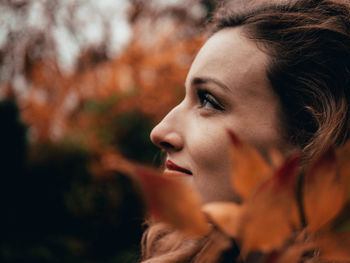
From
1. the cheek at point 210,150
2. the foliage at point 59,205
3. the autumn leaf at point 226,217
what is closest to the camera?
the autumn leaf at point 226,217

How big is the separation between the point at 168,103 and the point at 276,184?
5.54 metres

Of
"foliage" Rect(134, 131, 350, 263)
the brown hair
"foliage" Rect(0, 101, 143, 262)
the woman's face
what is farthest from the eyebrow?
"foliage" Rect(0, 101, 143, 262)

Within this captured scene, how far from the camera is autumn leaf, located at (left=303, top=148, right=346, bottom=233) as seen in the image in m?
0.24

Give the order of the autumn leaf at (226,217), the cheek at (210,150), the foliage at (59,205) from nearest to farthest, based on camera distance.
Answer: the autumn leaf at (226,217) → the cheek at (210,150) → the foliage at (59,205)

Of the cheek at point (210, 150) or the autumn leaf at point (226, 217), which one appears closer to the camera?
the autumn leaf at point (226, 217)

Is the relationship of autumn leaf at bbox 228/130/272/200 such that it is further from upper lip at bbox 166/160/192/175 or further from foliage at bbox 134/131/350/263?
upper lip at bbox 166/160/192/175

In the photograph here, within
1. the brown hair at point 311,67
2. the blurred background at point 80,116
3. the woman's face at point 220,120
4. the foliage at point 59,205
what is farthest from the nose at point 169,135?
the foliage at point 59,205

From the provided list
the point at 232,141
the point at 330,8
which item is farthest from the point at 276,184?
the point at 330,8

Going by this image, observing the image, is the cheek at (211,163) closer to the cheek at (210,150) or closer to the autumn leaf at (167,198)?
the cheek at (210,150)

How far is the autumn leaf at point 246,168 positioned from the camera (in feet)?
0.78

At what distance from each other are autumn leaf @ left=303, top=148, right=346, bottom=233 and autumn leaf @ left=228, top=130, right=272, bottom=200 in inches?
1.4

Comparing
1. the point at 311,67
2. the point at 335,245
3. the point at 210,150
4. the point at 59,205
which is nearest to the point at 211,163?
the point at 210,150

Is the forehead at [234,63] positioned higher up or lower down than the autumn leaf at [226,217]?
higher up

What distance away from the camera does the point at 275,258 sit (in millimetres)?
244
